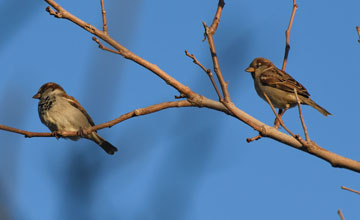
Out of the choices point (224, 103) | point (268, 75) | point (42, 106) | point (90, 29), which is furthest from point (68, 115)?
point (224, 103)

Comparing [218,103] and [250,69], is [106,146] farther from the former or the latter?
[218,103]

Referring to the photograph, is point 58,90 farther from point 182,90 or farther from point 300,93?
point 182,90

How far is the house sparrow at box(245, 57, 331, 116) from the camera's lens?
6312 mm

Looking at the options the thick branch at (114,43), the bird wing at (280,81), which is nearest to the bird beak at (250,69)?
the bird wing at (280,81)

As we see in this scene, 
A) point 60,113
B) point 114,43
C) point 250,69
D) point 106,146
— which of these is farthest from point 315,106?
point 114,43

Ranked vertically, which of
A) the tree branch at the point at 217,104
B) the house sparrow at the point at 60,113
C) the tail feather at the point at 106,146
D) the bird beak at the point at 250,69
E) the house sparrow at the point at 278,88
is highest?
the bird beak at the point at 250,69

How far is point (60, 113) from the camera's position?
21.3 feet

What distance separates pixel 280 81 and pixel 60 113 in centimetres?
312

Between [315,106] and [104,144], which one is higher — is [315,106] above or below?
above

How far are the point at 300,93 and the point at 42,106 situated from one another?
3625mm

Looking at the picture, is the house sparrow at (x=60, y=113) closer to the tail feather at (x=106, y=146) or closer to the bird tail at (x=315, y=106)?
the tail feather at (x=106, y=146)

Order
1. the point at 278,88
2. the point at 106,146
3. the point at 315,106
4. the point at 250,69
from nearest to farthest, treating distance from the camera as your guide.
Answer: the point at 315,106 < the point at 278,88 < the point at 106,146 < the point at 250,69

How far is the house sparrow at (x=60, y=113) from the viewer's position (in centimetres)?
647

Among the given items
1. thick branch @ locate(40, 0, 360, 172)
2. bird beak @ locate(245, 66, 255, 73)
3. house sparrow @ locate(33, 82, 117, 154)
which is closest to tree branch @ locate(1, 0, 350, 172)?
thick branch @ locate(40, 0, 360, 172)
